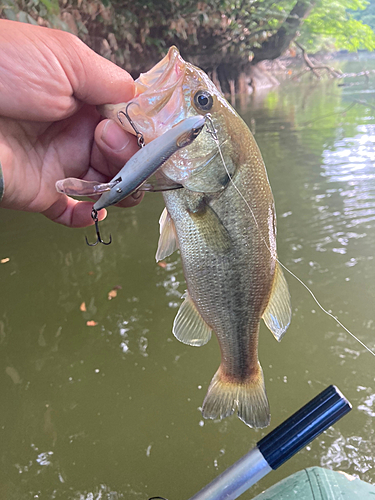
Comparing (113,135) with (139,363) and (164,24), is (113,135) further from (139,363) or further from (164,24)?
(164,24)

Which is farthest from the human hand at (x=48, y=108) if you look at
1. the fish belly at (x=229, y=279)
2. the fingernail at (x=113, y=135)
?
the fish belly at (x=229, y=279)

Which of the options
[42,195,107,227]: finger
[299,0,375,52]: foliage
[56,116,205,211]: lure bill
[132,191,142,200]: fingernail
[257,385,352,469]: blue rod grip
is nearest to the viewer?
[56,116,205,211]: lure bill

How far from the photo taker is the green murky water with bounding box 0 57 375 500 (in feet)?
6.23

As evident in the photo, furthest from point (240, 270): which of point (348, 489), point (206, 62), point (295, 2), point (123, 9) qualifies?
point (295, 2)

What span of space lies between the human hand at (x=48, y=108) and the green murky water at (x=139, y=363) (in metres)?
1.30

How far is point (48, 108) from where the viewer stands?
1.24 metres

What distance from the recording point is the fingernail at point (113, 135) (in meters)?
1.24

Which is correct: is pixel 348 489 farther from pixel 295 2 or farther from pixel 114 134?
pixel 295 2

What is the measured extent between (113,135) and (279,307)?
0.81 m

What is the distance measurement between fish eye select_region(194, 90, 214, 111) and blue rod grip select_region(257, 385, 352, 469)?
873 mm

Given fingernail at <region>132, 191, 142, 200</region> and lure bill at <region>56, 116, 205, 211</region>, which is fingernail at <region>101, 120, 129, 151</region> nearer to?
fingernail at <region>132, 191, 142, 200</region>

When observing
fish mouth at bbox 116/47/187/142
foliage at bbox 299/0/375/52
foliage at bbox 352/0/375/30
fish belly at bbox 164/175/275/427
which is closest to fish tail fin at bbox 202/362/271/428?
fish belly at bbox 164/175/275/427

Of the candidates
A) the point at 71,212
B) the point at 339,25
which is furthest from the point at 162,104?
the point at 339,25

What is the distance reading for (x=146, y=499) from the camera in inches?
69.7
